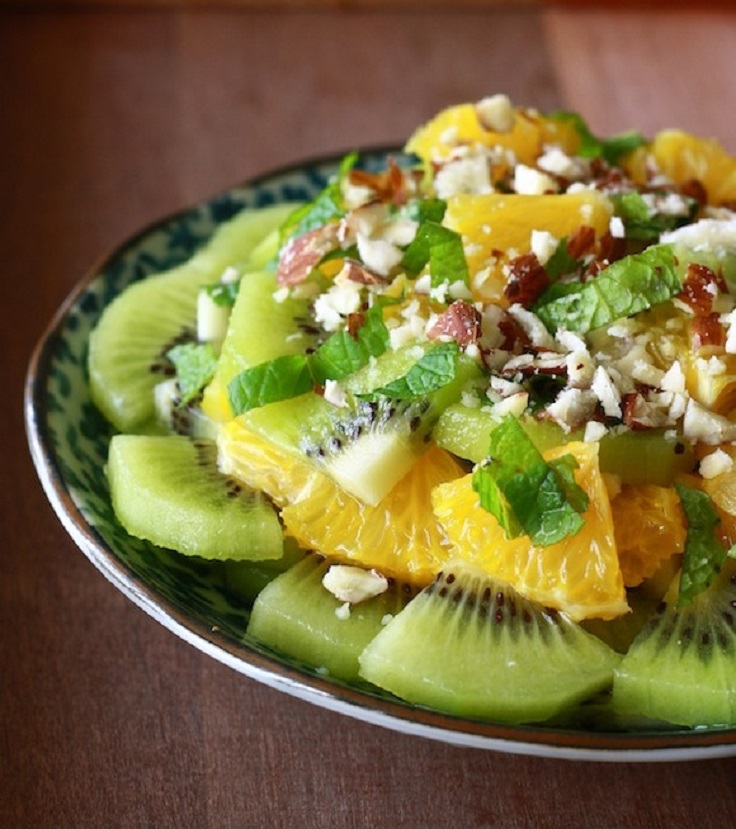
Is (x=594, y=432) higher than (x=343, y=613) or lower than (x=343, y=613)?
higher

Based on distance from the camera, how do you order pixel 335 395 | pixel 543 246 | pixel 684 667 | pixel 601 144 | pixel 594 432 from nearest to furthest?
pixel 684 667 < pixel 594 432 < pixel 335 395 < pixel 543 246 < pixel 601 144

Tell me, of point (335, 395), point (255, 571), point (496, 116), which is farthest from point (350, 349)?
point (496, 116)

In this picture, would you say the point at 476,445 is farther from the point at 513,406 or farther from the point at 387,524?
the point at 387,524

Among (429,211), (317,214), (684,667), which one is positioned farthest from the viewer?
(317,214)

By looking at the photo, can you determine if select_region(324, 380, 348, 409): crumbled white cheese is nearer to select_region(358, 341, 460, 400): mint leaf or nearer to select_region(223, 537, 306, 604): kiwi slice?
select_region(358, 341, 460, 400): mint leaf

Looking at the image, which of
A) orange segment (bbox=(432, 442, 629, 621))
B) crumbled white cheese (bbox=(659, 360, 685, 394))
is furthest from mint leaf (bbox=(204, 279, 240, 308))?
crumbled white cheese (bbox=(659, 360, 685, 394))

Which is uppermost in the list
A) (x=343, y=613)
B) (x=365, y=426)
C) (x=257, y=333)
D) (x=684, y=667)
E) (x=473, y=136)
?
(x=473, y=136)

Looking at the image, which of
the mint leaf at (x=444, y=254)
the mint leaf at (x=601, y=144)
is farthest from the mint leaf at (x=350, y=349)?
the mint leaf at (x=601, y=144)
